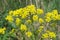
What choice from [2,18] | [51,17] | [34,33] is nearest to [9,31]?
[2,18]

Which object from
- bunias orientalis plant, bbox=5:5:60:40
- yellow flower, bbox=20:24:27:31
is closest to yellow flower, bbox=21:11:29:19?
bunias orientalis plant, bbox=5:5:60:40

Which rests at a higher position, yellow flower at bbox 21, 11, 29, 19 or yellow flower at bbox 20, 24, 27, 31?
yellow flower at bbox 21, 11, 29, 19

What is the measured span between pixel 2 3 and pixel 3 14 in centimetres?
24

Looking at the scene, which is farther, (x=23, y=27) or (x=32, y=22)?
(x=32, y=22)

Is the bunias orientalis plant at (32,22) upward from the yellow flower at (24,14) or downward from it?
downward

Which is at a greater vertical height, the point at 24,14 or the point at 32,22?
the point at 24,14

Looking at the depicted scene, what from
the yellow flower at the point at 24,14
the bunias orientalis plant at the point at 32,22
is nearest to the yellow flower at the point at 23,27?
the bunias orientalis plant at the point at 32,22

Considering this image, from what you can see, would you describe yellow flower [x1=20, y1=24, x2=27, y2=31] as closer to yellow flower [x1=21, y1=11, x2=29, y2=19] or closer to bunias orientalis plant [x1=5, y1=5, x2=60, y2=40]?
bunias orientalis plant [x1=5, y1=5, x2=60, y2=40]

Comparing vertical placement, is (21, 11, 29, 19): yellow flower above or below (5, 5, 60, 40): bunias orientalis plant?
above

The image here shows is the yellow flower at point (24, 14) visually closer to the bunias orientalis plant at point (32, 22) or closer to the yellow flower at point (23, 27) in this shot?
the bunias orientalis plant at point (32, 22)

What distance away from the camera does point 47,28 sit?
133 inches

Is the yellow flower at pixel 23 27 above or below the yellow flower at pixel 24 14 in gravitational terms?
below

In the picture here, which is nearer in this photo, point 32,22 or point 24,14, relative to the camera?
point 24,14

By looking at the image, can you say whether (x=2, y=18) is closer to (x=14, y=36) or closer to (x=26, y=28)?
(x=14, y=36)
